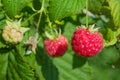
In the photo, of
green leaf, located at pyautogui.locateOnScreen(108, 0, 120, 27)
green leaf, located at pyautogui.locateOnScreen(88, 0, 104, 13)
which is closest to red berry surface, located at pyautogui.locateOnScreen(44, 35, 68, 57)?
green leaf, located at pyautogui.locateOnScreen(88, 0, 104, 13)

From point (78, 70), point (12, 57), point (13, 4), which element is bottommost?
point (78, 70)

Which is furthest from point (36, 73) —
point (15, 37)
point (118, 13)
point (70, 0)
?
point (118, 13)

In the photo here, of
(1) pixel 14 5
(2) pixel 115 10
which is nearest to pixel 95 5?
(2) pixel 115 10

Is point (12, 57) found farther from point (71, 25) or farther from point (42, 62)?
point (71, 25)

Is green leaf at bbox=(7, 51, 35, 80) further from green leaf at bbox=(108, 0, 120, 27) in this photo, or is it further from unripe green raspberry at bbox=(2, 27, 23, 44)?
green leaf at bbox=(108, 0, 120, 27)

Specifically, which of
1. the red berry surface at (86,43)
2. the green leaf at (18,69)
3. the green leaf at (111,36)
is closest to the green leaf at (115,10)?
the green leaf at (111,36)

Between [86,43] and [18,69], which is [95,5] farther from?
[18,69]
